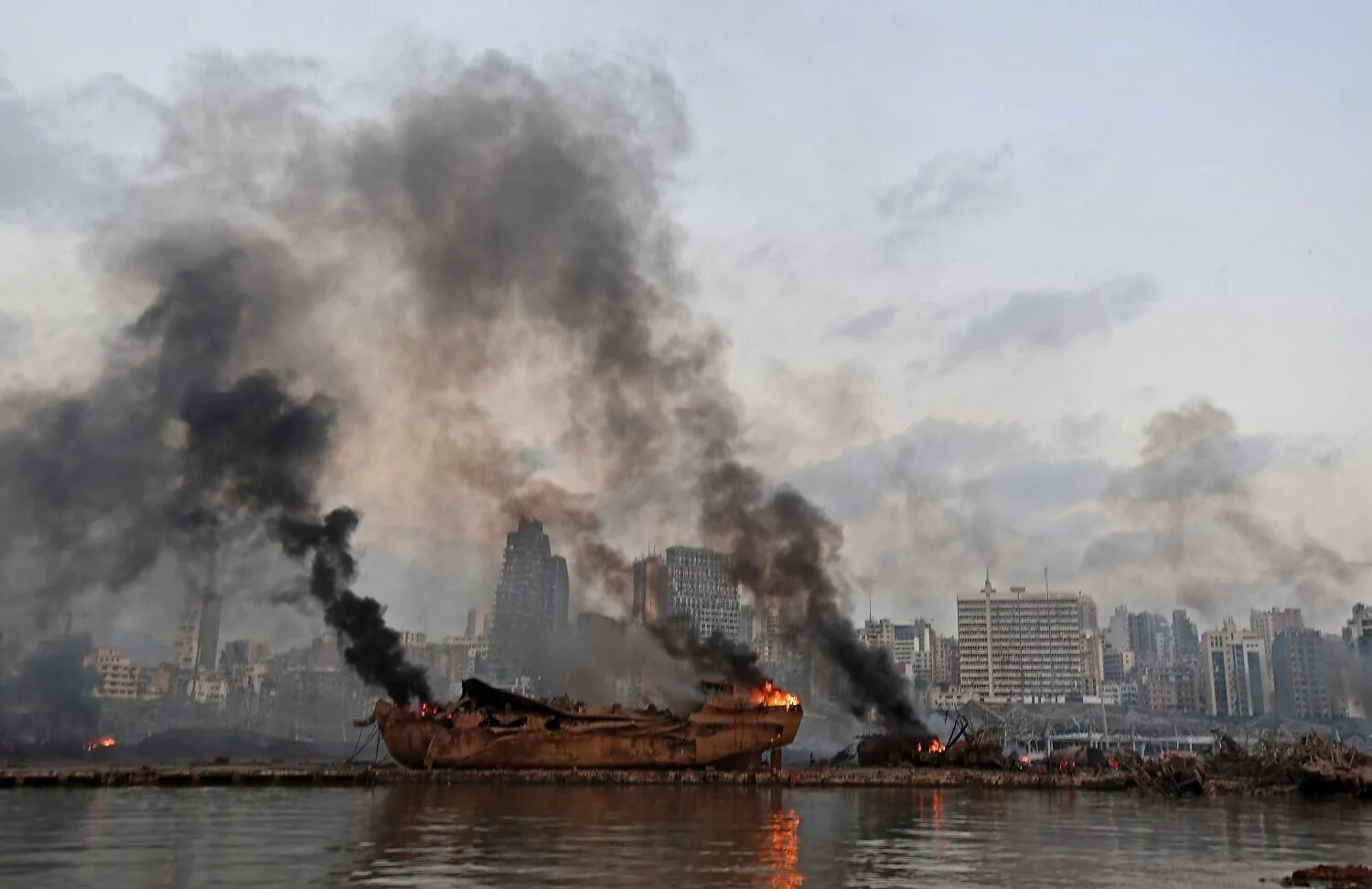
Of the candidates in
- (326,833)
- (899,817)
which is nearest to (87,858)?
(326,833)

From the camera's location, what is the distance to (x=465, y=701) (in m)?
72.8

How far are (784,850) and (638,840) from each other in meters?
5.11

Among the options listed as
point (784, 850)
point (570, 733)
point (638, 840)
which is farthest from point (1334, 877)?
point (570, 733)

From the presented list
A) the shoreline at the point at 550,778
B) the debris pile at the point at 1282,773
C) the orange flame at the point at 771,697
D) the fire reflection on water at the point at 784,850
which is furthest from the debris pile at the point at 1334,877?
the orange flame at the point at 771,697

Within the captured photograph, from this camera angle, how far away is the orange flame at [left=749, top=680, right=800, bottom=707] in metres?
74.6

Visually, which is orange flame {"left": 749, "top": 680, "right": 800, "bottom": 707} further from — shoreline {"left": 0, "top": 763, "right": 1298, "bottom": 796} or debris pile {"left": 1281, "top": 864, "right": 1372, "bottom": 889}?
debris pile {"left": 1281, "top": 864, "right": 1372, "bottom": 889}

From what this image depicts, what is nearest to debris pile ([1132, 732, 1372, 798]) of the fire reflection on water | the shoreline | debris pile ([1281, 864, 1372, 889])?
the shoreline

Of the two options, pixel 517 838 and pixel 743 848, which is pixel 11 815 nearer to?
pixel 517 838

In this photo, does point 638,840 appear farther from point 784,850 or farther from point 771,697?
point 771,697

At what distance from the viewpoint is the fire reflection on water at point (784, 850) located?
2716cm

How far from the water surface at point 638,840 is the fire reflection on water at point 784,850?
125mm

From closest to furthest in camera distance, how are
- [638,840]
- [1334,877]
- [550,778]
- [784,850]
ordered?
[1334,877] < [784,850] < [638,840] < [550,778]

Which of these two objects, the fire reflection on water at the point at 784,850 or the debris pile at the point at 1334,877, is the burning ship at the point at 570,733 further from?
the debris pile at the point at 1334,877

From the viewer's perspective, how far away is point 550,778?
67938 mm
